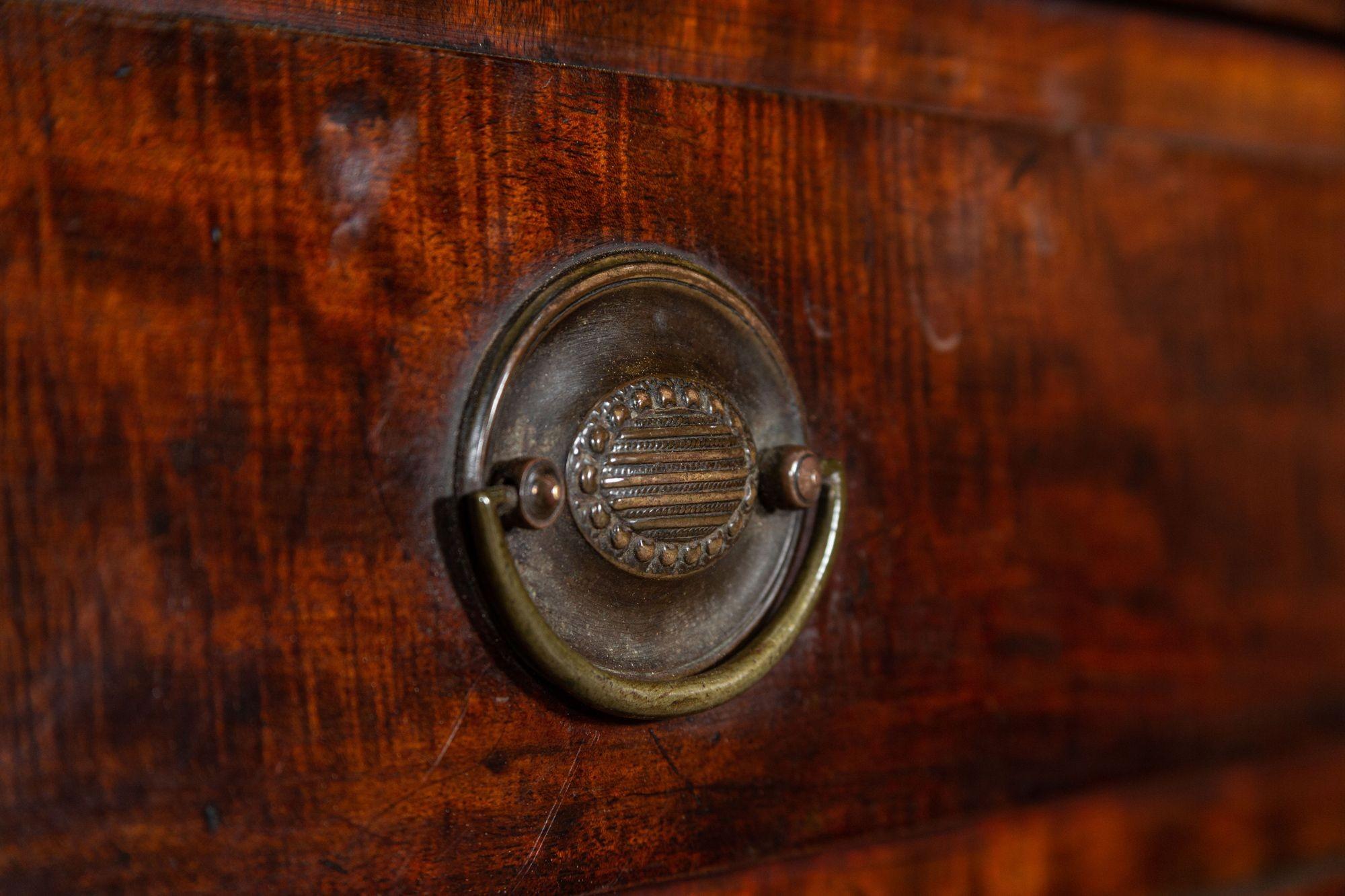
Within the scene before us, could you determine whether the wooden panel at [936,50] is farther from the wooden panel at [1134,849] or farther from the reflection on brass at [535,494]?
the wooden panel at [1134,849]

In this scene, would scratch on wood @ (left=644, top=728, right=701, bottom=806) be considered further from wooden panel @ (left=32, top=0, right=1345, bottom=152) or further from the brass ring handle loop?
wooden panel @ (left=32, top=0, right=1345, bottom=152)

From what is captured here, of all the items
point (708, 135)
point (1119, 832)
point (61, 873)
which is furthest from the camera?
point (1119, 832)

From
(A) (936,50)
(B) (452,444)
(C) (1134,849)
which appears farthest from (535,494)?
(C) (1134,849)

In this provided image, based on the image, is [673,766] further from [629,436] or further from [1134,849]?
[1134,849]

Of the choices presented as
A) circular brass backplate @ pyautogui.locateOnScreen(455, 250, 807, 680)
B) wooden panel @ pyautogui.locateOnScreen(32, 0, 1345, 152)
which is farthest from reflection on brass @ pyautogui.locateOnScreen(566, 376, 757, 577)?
wooden panel @ pyautogui.locateOnScreen(32, 0, 1345, 152)

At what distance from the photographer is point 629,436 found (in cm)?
38

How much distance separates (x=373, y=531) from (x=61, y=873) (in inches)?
4.9

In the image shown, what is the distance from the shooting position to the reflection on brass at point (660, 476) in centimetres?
37

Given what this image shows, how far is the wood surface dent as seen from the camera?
31 centimetres

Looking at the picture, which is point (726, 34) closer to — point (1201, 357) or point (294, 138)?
point (294, 138)

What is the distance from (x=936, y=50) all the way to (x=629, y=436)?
9.5 inches

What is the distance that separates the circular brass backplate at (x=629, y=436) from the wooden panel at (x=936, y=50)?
0.08 meters

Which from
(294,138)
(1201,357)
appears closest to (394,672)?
(294,138)

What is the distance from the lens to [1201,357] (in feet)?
1.90
